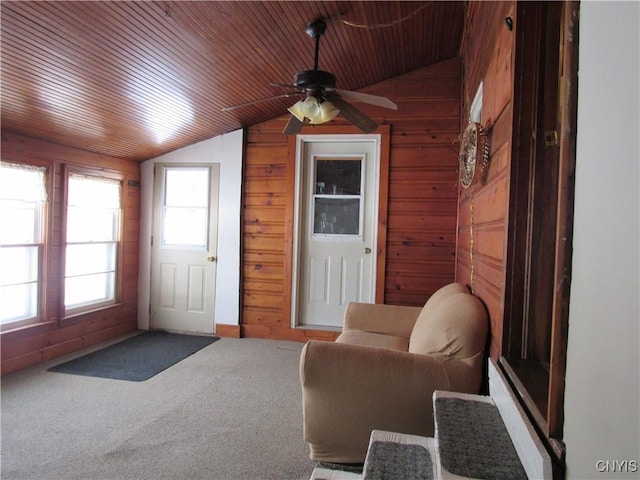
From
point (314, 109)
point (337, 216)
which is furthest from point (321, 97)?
point (337, 216)

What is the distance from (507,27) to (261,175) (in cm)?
310

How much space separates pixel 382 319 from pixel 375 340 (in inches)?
14.7

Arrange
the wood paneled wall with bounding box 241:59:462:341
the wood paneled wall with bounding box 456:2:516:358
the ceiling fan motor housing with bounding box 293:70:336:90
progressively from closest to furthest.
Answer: the wood paneled wall with bounding box 456:2:516:358 → the ceiling fan motor housing with bounding box 293:70:336:90 → the wood paneled wall with bounding box 241:59:462:341

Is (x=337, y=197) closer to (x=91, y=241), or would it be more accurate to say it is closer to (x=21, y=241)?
(x=91, y=241)

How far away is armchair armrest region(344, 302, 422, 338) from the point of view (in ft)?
10.1

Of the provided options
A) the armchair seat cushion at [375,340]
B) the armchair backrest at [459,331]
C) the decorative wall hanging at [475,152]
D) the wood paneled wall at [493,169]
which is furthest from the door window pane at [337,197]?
the armchair backrest at [459,331]

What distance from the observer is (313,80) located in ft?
7.98

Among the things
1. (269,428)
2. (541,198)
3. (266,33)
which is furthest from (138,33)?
(269,428)

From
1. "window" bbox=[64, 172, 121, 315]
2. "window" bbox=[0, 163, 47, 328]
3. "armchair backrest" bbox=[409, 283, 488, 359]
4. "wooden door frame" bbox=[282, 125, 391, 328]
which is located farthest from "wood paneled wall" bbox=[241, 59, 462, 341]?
"window" bbox=[0, 163, 47, 328]

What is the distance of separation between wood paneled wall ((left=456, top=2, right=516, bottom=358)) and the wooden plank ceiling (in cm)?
84

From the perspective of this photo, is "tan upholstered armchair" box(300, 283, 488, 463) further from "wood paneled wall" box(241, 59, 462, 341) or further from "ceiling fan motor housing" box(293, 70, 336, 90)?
"wood paneled wall" box(241, 59, 462, 341)

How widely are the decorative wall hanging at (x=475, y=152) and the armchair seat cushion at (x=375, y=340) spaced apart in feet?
3.79

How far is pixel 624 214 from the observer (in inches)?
26.4

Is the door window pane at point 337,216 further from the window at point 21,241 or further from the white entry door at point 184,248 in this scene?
the window at point 21,241
